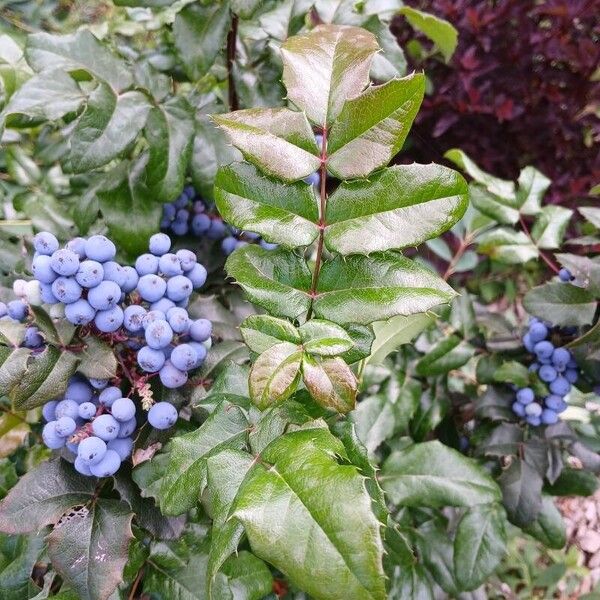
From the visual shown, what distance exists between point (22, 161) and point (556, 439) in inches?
51.5

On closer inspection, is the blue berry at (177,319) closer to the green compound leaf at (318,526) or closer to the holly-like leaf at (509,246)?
the green compound leaf at (318,526)

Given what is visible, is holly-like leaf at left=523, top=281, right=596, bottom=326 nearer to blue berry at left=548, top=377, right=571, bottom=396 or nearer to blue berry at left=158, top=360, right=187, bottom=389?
blue berry at left=548, top=377, right=571, bottom=396

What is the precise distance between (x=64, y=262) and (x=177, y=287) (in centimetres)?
15

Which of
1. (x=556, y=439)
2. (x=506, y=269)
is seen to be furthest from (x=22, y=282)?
(x=506, y=269)

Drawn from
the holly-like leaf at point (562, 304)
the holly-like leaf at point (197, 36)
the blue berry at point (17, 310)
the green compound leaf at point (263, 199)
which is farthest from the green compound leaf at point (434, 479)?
the holly-like leaf at point (197, 36)

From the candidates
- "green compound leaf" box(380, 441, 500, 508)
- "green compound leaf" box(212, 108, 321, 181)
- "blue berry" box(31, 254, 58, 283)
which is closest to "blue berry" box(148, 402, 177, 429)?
"blue berry" box(31, 254, 58, 283)

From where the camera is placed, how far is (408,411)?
1.11 m

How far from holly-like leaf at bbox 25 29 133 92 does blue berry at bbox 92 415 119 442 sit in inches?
21.1

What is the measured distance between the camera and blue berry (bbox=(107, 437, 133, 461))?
747 mm

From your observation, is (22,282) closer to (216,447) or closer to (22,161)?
(216,447)

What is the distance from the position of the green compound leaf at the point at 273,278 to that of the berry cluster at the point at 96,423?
20cm

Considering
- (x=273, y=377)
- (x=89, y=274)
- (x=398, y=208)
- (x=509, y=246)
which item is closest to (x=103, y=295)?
(x=89, y=274)

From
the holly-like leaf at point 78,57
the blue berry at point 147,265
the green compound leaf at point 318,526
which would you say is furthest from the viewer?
the holly-like leaf at point 78,57

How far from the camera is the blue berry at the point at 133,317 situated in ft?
2.41
